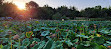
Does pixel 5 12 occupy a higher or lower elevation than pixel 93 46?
higher

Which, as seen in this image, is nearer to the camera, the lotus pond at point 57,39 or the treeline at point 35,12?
the lotus pond at point 57,39

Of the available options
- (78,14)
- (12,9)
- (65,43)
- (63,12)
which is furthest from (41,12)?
(65,43)

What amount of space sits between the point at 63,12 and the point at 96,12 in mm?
14526

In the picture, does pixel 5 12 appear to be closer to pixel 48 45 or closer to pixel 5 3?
pixel 5 3

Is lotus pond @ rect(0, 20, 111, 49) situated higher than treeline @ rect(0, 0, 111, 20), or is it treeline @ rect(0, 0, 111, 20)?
treeline @ rect(0, 0, 111, 20)

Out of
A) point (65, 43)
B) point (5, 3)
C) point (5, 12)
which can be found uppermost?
point (5, 3)

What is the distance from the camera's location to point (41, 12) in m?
29.0

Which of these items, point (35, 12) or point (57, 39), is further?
point (35, 12)

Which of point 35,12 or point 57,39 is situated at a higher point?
point 35,12

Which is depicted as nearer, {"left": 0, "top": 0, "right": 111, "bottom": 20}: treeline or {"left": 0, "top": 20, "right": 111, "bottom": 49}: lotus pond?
{"left": 0, "top": 20, "right": 111, "bottom": 49}: lotus pond

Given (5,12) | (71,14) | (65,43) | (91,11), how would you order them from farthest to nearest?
1. (71,14)
2. (91,11)
3. (5,12)
4. (65,43)

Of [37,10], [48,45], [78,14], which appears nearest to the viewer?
[48,45]

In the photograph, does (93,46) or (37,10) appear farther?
(37,10)

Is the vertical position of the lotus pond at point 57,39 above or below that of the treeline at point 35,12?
below
